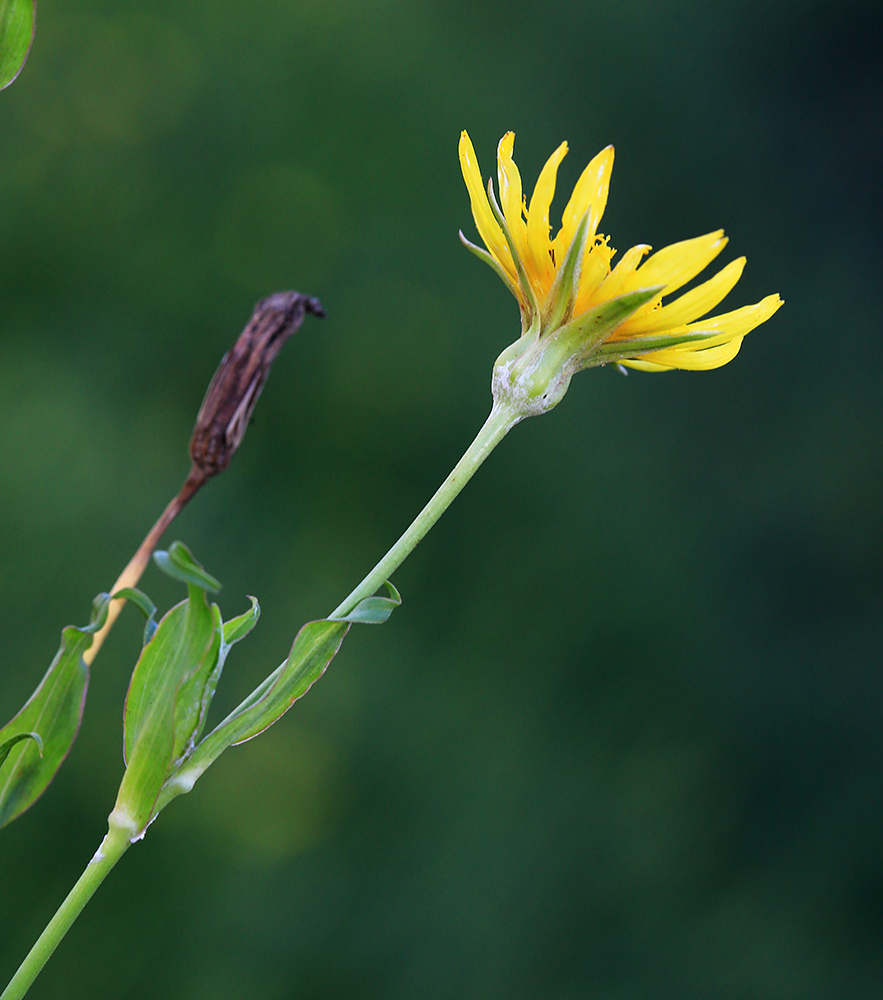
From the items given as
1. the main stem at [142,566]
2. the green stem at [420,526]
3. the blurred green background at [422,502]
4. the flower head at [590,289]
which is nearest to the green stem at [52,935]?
the main stem at [142,566]

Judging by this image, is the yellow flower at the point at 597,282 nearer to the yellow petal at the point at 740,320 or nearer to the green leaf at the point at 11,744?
the yellow petal at the point at 740,320

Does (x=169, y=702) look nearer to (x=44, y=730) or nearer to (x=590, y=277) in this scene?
(x=44, y=730)

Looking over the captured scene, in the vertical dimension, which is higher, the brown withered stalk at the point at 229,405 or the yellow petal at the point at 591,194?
the yellow petal at the point at 591,194

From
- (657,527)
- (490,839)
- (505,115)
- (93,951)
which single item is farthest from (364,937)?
(505,115)

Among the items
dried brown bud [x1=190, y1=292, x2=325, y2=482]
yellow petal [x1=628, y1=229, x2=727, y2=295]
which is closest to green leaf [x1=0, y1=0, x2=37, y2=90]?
dried brown bud [x1=190, y1=292, x2=325, y2=482]

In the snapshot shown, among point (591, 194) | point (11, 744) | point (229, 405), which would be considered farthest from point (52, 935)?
point (591, 194)

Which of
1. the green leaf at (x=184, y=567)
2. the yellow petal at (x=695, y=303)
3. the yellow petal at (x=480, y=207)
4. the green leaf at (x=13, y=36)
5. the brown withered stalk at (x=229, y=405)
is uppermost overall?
the yellow petal at (x=695, y=303)
